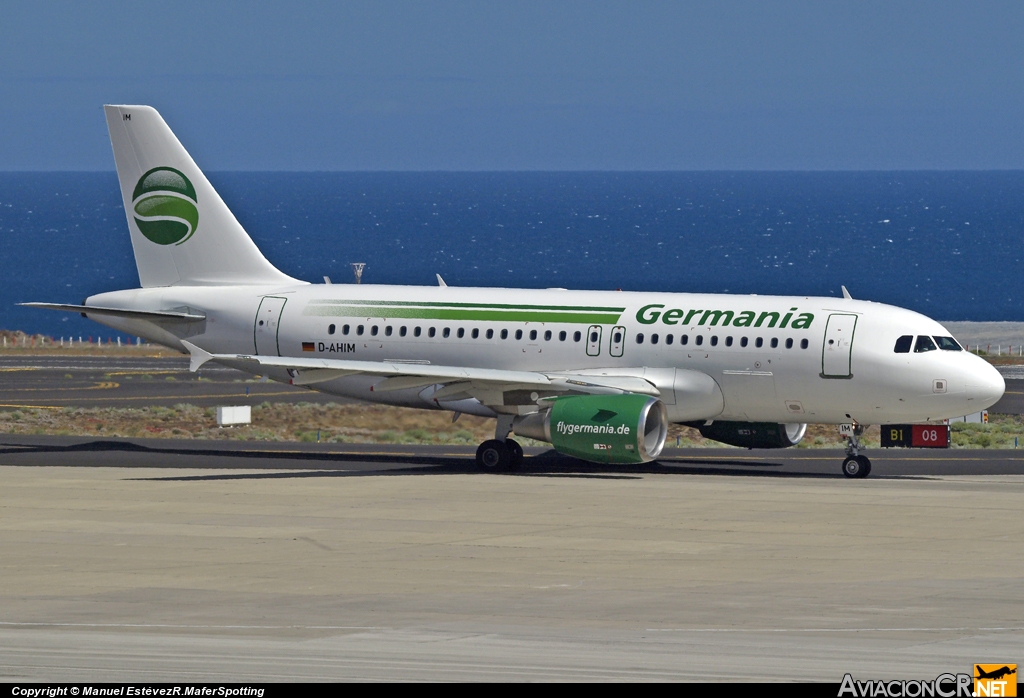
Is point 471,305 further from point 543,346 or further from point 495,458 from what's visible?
point 495,458

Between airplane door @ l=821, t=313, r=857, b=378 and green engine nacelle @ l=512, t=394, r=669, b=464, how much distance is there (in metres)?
4.12

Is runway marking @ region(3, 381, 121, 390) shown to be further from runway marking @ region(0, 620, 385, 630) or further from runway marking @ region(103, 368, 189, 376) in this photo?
runway marking @ region(0, 620, 385, 630)

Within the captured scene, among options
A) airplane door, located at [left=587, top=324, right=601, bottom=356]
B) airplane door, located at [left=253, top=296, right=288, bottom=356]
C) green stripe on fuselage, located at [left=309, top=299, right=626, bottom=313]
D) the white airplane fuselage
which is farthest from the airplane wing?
airplane door, located at [left=253, top=296, right=288, bottom=356]

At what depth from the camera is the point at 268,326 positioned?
4759 cm

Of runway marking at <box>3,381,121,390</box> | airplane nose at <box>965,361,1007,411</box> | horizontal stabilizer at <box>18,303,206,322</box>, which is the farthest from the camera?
runway marking at <box>3,381,121,390</box>

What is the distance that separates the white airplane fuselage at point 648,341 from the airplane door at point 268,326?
38mm

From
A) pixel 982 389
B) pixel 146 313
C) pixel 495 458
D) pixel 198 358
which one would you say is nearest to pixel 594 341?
pixel 495 458

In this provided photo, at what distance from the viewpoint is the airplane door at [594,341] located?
1747 inches

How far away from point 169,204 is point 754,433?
58.8 ft

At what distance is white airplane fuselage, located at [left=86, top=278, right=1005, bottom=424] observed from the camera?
4228 centimetres

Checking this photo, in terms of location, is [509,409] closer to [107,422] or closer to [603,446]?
[603,446]

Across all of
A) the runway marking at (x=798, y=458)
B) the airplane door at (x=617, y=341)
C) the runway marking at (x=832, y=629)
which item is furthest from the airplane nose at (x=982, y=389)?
the runway marking at (x=832, y=629)

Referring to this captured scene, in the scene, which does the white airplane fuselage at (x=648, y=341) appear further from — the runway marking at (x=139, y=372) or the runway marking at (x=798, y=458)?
the runway marking at (x=139, y=372)

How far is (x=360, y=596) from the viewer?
25766mm
